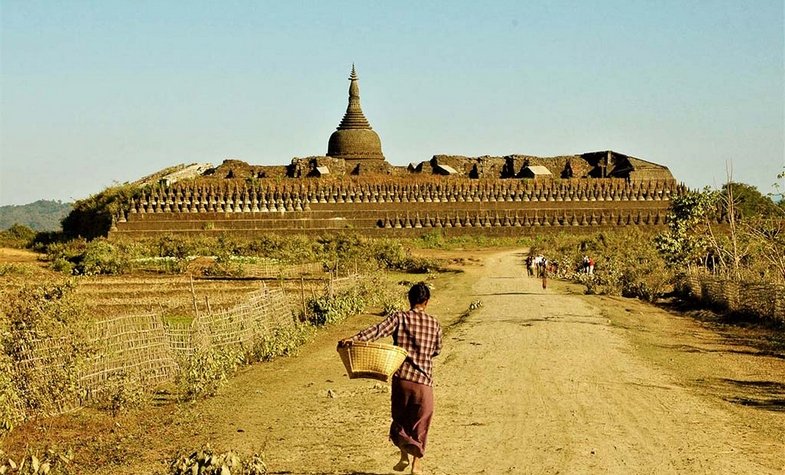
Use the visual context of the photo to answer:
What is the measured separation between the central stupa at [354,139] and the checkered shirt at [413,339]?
42.5m

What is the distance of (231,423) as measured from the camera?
9875 mm

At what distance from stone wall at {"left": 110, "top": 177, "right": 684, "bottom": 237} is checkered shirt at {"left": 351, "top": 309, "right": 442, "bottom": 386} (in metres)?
34.7

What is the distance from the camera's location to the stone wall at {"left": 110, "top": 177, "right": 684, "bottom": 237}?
1651 inches

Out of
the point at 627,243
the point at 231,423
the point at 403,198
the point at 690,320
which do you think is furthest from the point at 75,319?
the point at 403,198

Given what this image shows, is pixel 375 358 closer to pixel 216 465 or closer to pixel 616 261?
pixel 216 465

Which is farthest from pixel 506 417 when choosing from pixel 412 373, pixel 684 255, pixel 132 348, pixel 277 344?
pixel 684 255

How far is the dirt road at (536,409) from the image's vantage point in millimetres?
7949

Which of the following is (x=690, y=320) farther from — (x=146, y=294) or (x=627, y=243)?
(x=627, y=243)

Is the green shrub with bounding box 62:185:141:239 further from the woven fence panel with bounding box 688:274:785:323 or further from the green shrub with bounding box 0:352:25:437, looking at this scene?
the green shrub with bounding box 0:352:25:437

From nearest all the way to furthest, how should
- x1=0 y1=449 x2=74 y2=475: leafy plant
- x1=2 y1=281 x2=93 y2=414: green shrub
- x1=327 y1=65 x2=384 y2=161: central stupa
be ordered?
x1=0 y1=449 x2=74 y2=475: leafy plant
x1=2 y1=281 x2=93 y2=414: green shrub
x1=327 y1=65 x2=384 y2=161: central stupa

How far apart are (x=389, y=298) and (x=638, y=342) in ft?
23.5

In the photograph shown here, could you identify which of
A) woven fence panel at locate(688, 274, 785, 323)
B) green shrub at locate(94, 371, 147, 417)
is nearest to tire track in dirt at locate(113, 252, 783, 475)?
green shrub at locate(94, 371, 147, 417)

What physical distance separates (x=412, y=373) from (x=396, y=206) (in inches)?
1424

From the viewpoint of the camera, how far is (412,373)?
7465mm
